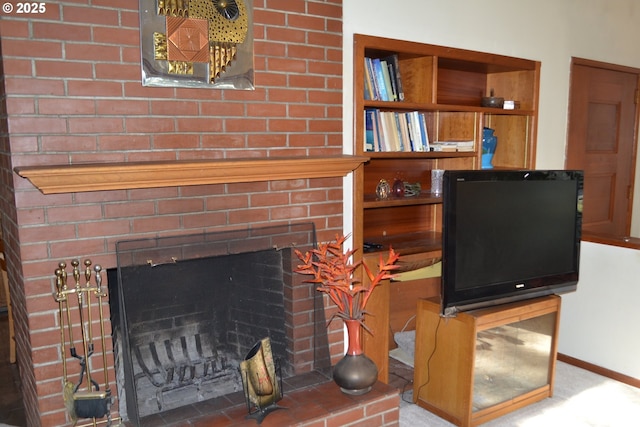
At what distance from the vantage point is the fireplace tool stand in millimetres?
2168

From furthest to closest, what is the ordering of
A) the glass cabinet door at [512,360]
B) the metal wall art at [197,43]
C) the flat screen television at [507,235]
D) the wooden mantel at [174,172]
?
the glass cabinet door at [512,360], the flat screen television at [507,235], the metal wall art at [197,43], the wooden mantel at [174,172]

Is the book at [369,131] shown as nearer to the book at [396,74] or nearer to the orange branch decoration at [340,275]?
the book at [396,74]

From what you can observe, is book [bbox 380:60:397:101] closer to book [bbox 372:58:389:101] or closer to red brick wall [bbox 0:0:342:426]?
book [bbox 372:58:389:101]

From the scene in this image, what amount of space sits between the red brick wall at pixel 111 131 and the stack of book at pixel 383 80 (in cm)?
33

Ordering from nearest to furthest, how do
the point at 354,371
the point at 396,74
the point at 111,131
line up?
the point at 111,131
the point at 354,371
the point at 396,74

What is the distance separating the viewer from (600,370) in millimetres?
3240

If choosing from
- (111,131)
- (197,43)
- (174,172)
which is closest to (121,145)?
(111,131)

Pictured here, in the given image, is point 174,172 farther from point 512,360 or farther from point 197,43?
point 512,360

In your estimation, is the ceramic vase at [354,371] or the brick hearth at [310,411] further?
the ceramic vase at [354,371]

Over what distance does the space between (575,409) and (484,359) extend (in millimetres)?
652

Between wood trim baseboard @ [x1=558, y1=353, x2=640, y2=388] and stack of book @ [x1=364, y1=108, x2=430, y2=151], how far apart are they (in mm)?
1699

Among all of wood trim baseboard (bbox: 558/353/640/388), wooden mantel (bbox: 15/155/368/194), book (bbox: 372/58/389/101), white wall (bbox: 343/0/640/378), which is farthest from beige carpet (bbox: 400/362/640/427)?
book (bbox: 372/58/389/101)

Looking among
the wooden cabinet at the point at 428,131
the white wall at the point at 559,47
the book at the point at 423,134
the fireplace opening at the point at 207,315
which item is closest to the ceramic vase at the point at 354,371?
the fireplace opening at the point at 207,315

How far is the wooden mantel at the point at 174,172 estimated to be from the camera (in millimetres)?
1888
